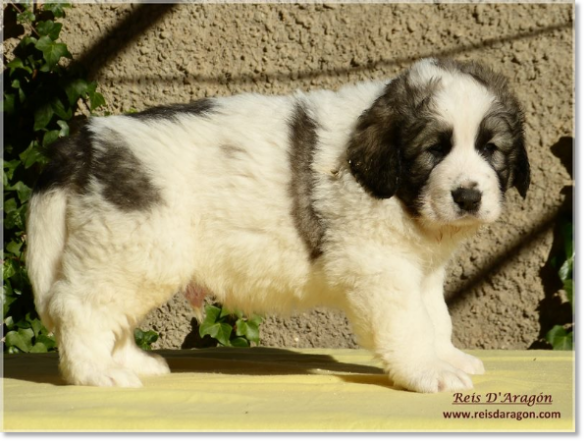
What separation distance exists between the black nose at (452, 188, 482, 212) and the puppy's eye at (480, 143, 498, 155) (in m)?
0.25

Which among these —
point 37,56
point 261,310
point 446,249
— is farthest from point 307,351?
point 37,56

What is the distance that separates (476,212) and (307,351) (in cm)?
197

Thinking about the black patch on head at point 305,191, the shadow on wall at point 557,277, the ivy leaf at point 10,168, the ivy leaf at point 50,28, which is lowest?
the shadow on wall at point 557,277

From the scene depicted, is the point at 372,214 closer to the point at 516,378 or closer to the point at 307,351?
the point at 516,378

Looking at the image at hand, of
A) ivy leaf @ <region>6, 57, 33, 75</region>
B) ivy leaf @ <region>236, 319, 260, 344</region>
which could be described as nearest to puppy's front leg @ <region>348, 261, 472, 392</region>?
ivy leaf @ <region>236, 319, 260, 344</region>

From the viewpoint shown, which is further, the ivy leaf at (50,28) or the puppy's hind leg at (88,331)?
the ivy leaf at (50,28)

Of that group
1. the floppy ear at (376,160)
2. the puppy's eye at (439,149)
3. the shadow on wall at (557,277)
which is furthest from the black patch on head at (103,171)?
the shadow on wall at (557,277)

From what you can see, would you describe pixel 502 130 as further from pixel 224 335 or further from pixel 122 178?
pixel 224 335

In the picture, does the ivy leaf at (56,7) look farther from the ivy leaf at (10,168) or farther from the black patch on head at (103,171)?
the black patch on head at (103,171)

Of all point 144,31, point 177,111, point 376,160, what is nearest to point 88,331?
point 177,111

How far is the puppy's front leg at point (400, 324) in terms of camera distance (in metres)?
3.83

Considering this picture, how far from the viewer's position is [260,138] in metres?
4.10

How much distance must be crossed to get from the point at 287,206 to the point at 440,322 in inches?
41.5

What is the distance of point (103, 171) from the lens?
13.1 feet
